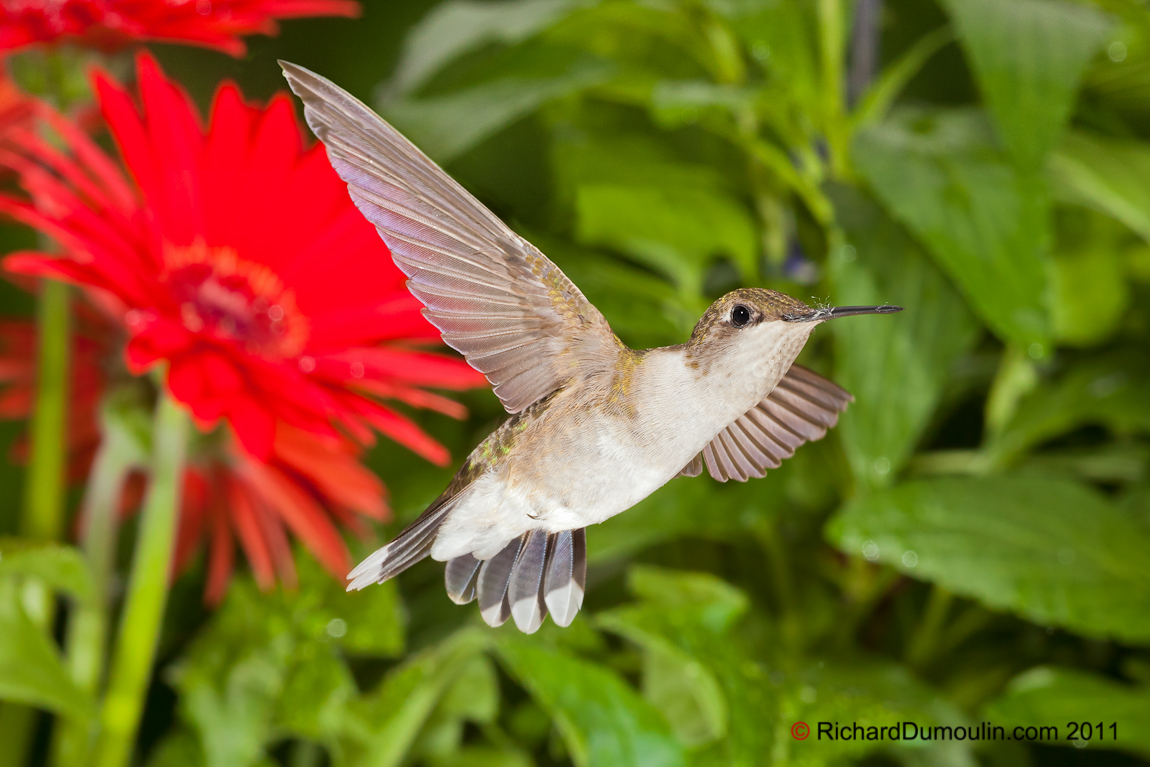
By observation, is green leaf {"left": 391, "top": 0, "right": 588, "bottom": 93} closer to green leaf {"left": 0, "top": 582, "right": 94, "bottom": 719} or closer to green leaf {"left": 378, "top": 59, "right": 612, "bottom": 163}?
green leaf {"left": 378, "top": 59, "right": 612, "bottom": 163}

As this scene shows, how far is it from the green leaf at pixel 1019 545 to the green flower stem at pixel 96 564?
191mm

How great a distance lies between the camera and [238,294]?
160mm

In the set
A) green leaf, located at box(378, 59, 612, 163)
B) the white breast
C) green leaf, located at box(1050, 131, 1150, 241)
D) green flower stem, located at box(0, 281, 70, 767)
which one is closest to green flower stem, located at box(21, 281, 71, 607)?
green flower stem, located at box(0, 281, 70, 767)

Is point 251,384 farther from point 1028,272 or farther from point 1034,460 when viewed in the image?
point 1034,460

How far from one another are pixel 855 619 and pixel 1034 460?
0.12 meters

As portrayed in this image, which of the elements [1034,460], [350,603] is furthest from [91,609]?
[1034,460]

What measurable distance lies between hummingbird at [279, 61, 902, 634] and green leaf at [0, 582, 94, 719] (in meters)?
0.18

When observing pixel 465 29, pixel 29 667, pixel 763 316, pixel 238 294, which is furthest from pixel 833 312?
pixel 465 29

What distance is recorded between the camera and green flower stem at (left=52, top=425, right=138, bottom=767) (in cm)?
Answer: 25

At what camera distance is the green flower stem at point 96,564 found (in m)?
0.25

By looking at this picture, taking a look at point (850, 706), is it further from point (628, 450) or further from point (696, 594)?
point (628, 450)

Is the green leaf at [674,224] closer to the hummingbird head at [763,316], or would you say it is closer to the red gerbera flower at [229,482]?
the red gerbera flower at [229,482]

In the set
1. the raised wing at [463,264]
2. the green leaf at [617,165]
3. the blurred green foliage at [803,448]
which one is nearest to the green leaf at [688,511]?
the blurred green foliage at [803,448]

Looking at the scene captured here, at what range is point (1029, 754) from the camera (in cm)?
43
